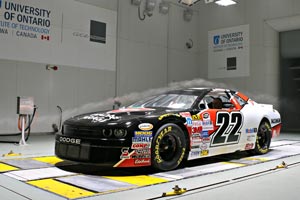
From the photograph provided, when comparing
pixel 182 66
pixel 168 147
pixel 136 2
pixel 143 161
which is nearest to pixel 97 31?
pixel 136 2

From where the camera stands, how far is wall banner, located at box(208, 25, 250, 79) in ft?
46.4

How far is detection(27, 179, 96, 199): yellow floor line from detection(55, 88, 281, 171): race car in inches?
19.7

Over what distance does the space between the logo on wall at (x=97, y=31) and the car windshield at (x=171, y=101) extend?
6.84 meters

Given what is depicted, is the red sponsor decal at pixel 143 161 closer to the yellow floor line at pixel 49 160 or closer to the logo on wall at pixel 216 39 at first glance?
the yellow floor line at pixel 49 160

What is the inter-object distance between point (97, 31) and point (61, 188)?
29.7 feet

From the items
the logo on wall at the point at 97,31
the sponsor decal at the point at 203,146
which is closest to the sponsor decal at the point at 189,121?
the sponsor decal at the point at 203,146

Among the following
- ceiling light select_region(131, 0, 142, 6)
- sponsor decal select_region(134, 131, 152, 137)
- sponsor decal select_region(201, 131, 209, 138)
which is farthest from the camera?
ceiling light select_region(131, 0, 142, 6)

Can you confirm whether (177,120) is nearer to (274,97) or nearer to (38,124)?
(38,124)

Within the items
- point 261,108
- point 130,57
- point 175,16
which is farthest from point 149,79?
point 261,108

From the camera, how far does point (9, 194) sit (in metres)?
3.15

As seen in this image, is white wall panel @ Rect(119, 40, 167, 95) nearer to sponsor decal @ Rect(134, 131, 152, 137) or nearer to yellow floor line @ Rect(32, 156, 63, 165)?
yellow floor line @ Rect(32, 156, 63, 165)

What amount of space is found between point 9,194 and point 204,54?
1329 centimetres

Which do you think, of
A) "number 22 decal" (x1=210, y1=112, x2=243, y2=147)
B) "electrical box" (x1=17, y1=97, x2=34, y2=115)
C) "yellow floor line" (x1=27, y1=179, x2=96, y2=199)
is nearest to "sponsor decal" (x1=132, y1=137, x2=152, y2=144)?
"yellow floor line" (x1=27, y1=179, x2=96, y2=199)

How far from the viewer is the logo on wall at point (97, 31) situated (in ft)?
38.0
